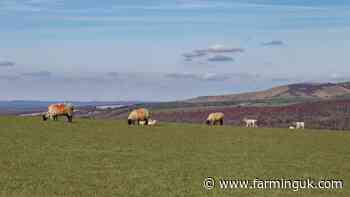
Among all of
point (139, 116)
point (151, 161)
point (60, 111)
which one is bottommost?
point (151, 161)

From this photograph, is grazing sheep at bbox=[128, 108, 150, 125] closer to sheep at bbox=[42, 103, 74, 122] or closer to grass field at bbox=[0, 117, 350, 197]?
sheep at bbox=[42, 103, 74, 122]

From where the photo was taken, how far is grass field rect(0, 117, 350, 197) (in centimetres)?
1892

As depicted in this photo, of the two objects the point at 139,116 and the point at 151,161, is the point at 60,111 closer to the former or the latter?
the point at 139,116

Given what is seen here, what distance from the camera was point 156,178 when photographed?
20.7m

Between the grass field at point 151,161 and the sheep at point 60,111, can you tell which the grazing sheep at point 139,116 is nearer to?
the sheep at point 60,111

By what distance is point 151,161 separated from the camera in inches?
977

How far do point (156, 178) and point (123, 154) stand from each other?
6672 millimetres

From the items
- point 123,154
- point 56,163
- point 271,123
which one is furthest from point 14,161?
point 271,123

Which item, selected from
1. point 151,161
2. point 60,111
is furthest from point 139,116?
point 151,161

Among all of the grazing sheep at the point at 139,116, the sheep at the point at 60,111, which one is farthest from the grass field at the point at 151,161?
the grazing sheep at the point at 139,116

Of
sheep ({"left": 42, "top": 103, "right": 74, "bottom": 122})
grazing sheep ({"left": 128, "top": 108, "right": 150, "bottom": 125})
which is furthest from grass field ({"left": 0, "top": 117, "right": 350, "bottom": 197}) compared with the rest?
grazing sheep ({"left": 128, "top": 108, "right": 150, "bottom": 125})

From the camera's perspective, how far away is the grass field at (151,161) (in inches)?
745

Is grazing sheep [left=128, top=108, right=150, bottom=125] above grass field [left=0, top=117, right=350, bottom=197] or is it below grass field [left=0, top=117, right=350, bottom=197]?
above

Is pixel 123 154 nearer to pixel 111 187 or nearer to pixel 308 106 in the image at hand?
pixel 111 187
